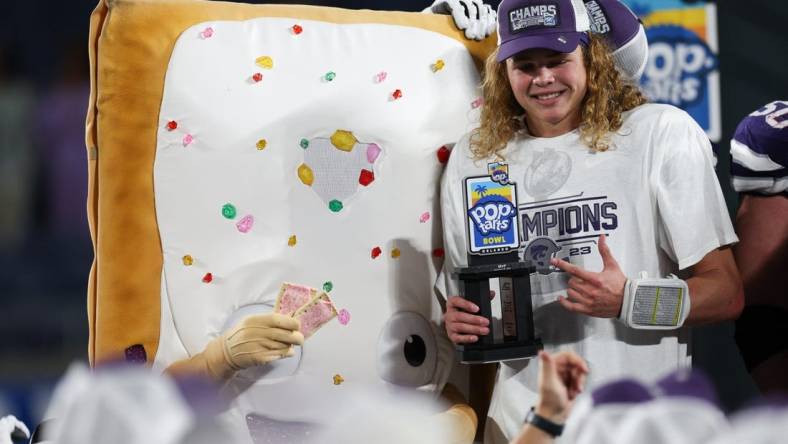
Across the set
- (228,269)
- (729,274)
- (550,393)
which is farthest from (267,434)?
(550,393)

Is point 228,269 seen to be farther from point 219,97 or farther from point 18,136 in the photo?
point 18,136

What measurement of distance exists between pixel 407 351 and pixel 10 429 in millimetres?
781

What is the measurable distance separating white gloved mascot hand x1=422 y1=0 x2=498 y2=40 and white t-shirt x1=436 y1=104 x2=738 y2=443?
14.2 inches

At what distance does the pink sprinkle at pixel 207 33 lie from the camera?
2.07 metres

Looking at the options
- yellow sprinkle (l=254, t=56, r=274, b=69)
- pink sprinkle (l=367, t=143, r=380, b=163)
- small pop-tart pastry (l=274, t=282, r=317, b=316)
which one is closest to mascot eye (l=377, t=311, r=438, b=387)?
small pop-tart pastry (l=274, t=282, r=317, b=316)

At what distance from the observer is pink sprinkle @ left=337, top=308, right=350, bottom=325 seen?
2.05 metres

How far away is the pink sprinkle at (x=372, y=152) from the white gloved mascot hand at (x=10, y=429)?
0.83m

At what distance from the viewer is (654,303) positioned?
5.96 ft

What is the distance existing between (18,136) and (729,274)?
10.8 feet

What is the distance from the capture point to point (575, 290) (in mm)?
1840

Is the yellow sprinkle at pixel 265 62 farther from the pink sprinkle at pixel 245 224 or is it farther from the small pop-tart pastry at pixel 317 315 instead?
the small pop-tart pastry at pixel 317 315

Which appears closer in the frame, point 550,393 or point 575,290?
point 550,393

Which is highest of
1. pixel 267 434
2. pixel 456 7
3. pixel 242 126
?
pixel 456 7

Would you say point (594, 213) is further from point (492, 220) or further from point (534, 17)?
point (534, 17)
